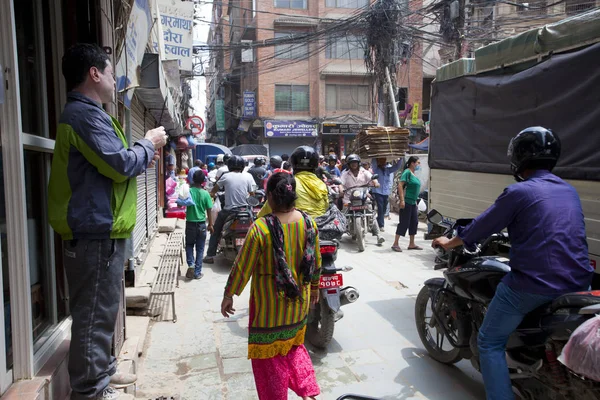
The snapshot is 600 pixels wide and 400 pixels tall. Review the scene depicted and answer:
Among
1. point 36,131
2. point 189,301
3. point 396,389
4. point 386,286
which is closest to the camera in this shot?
point 36,131

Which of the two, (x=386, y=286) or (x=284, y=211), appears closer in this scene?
(x=284, y=211)

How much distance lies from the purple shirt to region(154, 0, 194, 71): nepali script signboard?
1113cm

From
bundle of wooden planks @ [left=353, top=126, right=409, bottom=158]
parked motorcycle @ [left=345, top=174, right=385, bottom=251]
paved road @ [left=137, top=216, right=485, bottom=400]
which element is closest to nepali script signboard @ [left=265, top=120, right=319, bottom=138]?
bundle of wooden planks @ [left=353, top=126, right=409, bottom=158]

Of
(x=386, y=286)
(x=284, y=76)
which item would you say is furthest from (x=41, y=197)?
(x=284, y=76)

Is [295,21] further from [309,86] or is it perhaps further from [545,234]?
[545,234]

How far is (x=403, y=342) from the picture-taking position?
435 cm

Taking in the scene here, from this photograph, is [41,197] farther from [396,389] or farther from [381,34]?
[381,34]

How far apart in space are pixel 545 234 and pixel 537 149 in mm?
509

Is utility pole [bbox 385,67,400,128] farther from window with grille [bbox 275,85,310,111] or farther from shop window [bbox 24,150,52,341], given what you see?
window with grille [bbox 275,85,310,111]

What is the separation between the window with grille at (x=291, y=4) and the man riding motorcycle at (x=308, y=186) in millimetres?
25508

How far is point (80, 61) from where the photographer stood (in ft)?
6.96

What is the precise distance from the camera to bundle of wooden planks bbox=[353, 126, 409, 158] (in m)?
10.6

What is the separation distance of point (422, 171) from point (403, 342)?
1070cm

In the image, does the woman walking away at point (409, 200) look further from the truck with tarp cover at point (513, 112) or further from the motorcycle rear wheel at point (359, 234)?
the truck with tarp cover at point (513, 112)
